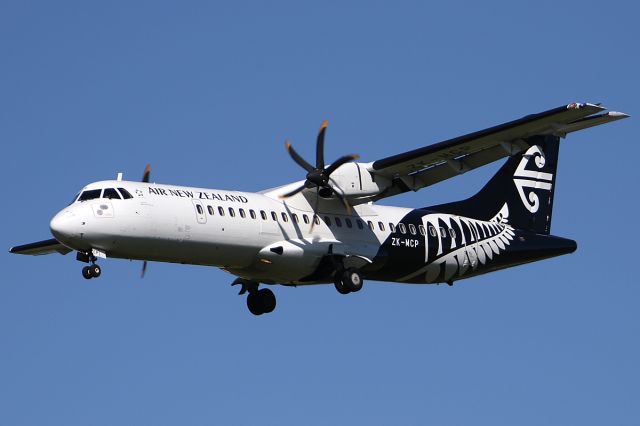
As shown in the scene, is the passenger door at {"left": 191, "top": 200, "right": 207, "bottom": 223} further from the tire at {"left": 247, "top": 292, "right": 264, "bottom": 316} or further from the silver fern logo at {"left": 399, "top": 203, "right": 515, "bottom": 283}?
the silver fern logo at {"left": 399, "top": 203, "right": 515, "bottom": 283}

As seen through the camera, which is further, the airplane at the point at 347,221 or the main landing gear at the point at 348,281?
the main landing gear at the point at 348,281

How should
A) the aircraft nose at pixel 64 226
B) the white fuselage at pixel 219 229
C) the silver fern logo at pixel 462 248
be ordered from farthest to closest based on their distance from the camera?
the silver fern logo at pixel 462 248, the white fuselage at pixel 219 229, the aircraft nose at pixel 64 226

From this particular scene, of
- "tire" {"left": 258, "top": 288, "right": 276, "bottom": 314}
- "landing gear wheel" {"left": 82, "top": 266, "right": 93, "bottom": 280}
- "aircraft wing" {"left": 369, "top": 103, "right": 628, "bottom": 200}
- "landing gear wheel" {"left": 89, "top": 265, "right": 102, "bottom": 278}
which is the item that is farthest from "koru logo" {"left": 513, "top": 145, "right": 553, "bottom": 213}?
"landing gear wheel" {"left": 82, "top": 266, "right": 93, "bottom": 280}

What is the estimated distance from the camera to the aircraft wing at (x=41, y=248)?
28.5 m

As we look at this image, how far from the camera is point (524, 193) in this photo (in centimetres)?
3023

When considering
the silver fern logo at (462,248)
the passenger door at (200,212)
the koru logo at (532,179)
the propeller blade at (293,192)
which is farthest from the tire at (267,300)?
the koru logo at (532,179)

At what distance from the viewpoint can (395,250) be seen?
2725cm

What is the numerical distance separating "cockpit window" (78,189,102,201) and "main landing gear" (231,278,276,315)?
15.5ft

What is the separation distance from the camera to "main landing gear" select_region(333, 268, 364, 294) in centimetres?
2594

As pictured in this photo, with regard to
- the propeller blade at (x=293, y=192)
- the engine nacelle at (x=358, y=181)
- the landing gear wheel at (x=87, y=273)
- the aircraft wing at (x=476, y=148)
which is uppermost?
the aircraft wing at (x=476, y=148)

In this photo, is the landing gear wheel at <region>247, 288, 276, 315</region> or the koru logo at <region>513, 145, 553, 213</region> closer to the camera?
the landing gear wheel at <region>247, 288, 276, 315</region>

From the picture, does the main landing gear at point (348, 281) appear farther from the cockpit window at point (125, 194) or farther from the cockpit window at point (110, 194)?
the cockpit window at point (110, 194)

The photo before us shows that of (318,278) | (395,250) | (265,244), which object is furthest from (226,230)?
(395,250)

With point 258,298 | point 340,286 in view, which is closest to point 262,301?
point 258,298
